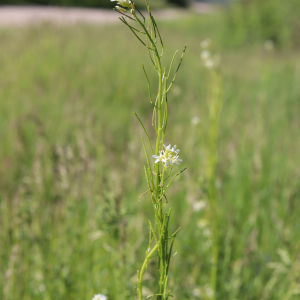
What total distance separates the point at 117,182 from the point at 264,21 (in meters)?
12.1

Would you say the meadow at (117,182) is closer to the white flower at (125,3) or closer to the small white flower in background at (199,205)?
the small white flower in background at (199,205)

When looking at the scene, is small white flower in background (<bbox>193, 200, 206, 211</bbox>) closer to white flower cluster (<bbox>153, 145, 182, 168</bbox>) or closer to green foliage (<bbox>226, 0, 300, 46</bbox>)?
white flower cluster (<bbox>153, 145, 182, 168</bbox>)

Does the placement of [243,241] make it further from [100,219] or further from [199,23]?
[199,23]

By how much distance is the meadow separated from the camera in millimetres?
1429

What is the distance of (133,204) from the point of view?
1.99 metres

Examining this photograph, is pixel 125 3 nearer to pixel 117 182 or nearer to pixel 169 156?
pixel 169 156

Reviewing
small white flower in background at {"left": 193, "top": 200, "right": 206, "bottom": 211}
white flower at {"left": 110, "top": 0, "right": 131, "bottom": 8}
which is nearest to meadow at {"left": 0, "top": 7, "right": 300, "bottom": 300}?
small white flower in background at {"left": 193, "top": 200, "right": 206, "bottom": 211}

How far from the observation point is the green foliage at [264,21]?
10070 millimetres

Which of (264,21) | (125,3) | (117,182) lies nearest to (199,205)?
(117,182)

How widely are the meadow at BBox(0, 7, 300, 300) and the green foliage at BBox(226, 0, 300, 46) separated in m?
5.78

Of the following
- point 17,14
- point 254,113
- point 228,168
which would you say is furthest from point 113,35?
point 17,14

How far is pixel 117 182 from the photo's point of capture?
1.28 metres

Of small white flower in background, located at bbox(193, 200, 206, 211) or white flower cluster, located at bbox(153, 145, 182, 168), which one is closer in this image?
white flower cluster, located at bbox(153, 145, 182, 168)

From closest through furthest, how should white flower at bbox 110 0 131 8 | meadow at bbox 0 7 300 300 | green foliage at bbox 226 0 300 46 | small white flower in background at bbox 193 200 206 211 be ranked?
1. white flower at bbox 110 0 131 8
2. meadow at bbox 0 7 300 300
3. small white flower in background at bbox 193 200 206 211
4. green foliage at bbox 226 0 300 46
